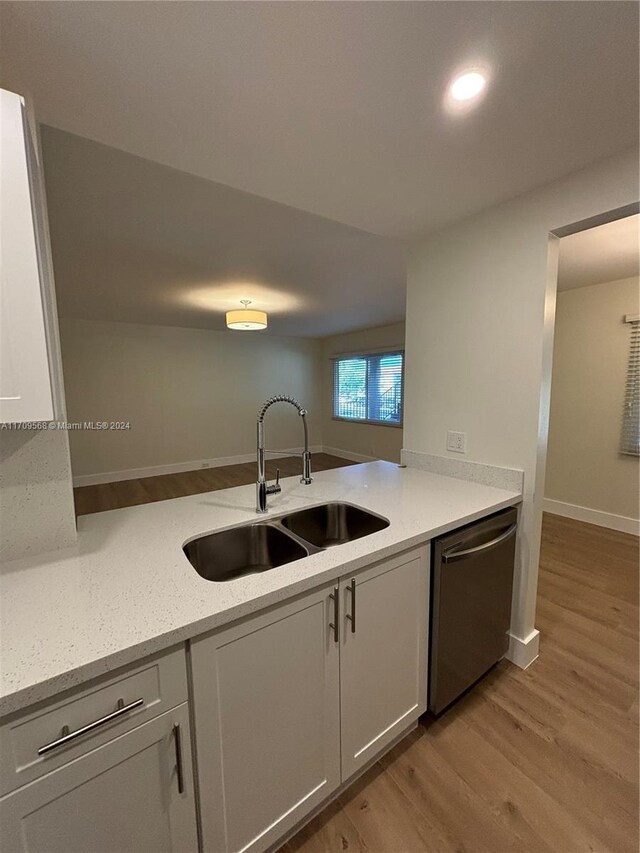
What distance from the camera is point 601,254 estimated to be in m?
2.54

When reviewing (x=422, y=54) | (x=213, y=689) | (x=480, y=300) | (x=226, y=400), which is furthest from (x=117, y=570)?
(x=226, y=400)

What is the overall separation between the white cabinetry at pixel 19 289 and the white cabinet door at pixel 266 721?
0.71 m

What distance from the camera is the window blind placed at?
10.2 ft

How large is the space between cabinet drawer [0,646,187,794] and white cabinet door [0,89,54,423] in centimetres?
61

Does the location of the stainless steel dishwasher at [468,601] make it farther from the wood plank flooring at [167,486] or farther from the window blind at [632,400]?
the wood plank flooring at [167,486]

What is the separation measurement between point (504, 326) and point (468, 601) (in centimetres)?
133

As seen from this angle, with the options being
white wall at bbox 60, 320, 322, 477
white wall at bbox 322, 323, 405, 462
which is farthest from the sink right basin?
white wall at bbox 60, 320, 322, 477

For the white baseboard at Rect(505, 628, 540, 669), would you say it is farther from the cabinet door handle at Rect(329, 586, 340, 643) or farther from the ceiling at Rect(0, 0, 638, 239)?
the ceiling at Rect(0, 0, 638, 239)

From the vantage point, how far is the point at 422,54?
0.94 m

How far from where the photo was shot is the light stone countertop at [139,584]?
2.31 feet

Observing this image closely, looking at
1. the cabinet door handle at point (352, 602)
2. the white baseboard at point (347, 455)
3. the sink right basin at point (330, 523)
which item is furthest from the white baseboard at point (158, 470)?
the cabinet door handle at point (352, 602)

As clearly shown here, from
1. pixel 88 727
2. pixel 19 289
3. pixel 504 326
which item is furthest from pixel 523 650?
pixel 19 289

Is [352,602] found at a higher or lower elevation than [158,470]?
higher

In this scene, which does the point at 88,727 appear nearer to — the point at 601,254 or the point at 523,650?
the point at 523,650
